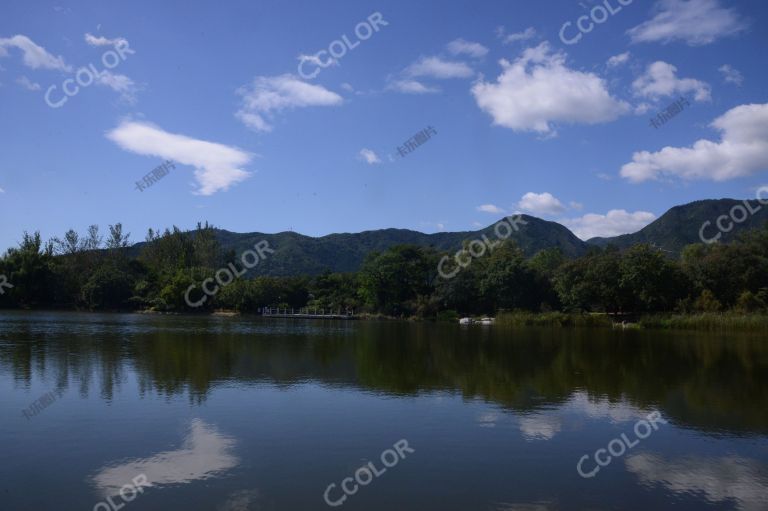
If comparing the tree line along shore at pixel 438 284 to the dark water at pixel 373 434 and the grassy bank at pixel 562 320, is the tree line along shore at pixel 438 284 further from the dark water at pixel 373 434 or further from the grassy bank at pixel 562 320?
the dark water at pixel 373 434

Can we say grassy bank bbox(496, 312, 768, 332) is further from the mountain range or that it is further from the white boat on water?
the mountain range

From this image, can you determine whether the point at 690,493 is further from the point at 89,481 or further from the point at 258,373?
the point at 258,373

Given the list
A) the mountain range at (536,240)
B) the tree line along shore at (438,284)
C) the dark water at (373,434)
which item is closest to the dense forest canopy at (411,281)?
the tree line along shore at (438,284)

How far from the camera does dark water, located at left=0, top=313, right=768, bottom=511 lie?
8.00m

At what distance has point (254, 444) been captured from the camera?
10.2m

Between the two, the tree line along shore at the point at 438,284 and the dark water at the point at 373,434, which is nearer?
the dark water at the point at 373,434

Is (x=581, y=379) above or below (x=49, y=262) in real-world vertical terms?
below

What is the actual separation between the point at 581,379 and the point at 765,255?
4830 centimetres

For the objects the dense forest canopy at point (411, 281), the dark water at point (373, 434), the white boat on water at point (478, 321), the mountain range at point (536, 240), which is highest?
the mountain range at point (536, 240)

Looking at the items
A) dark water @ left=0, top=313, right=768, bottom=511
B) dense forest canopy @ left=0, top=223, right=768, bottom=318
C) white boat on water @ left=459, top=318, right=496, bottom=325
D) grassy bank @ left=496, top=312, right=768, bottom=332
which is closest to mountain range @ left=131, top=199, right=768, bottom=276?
dense forest canopy @ left=0, top=223, right=768, bottom=318

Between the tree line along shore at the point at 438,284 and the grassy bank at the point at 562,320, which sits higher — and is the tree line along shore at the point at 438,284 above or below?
above

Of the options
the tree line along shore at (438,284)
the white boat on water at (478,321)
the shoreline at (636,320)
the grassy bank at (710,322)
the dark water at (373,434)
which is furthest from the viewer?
the white boat on water at (478,321)

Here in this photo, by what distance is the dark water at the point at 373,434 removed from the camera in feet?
26.2

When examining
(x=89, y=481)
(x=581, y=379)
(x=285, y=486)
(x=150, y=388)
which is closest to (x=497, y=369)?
(x=581, y=379)
